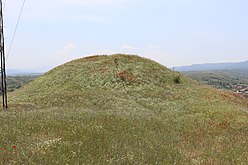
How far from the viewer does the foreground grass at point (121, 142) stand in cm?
835

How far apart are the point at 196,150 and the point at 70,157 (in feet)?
18.2

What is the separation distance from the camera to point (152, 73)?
39.2m

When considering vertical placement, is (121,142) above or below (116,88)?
below

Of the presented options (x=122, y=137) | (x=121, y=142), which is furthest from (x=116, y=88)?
(x=121, y=142)

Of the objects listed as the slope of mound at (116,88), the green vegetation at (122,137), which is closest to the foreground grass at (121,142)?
the green vegetation at (122,137)

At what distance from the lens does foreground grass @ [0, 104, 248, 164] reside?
835cm

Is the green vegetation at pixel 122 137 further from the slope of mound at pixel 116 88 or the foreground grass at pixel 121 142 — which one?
the slope of mound at pixel 116 88

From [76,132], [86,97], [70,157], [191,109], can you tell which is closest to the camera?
[70,157]

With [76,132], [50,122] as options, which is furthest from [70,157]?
[50,122]

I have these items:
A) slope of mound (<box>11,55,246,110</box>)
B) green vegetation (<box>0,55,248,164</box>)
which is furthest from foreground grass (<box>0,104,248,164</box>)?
slope of mound (<box>11,55,246,110</box>)

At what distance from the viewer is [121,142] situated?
1048cm

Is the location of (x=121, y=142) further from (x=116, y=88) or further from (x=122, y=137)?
(x=116, y=88)

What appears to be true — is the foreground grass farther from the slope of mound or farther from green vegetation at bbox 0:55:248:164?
the slope of mound

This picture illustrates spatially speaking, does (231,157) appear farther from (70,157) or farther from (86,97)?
(86,97)
